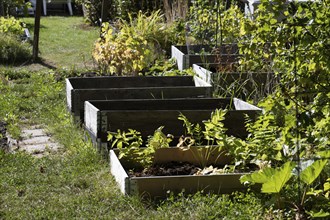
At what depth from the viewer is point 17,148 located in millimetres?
6602

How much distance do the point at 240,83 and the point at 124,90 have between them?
4.37 feet

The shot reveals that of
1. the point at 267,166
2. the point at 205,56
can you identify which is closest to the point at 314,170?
the point at 267,166

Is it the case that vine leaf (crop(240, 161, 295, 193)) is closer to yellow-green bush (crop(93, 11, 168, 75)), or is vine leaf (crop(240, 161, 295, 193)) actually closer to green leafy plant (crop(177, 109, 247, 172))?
green leafy plant (crop(177, 109, 247, 172))

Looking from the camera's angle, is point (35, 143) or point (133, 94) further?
point (133, 94)

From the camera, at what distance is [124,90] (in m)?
7.26

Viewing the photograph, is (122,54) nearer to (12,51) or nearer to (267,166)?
(267,166)

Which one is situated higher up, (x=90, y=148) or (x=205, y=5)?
(x=205, y=5)

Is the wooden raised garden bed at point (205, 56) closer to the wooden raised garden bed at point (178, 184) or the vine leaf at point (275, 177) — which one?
the wooden raised garden bed at point (178, 184)

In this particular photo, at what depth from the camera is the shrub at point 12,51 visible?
12242mm

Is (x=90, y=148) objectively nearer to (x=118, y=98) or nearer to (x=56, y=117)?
(x=118, y=98)

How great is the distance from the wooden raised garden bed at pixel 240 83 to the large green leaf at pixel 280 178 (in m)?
3.11

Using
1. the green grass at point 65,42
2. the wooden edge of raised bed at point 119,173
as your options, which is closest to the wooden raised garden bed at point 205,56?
the green grass at point 65,42

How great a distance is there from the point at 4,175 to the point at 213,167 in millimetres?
1625

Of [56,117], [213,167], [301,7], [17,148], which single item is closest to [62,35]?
[56,117]
